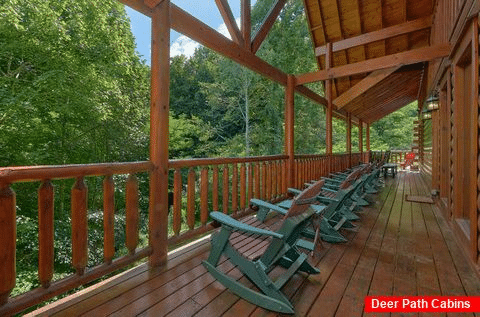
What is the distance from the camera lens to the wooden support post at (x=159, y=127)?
2.31 metres

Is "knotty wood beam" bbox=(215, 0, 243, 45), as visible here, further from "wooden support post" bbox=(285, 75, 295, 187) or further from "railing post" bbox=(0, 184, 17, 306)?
"railing post" bbox=(0, 184, 17, 306)

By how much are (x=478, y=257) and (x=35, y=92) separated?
10559mm

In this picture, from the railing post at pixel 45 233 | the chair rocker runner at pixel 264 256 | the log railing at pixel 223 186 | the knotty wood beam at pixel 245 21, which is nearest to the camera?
the railing post at pixel 45 233

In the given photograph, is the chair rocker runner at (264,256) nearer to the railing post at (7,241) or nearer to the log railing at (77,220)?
the log railing at (77,220)

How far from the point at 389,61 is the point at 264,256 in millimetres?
4582

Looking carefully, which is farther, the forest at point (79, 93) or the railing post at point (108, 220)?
the forest at point (79, 93)

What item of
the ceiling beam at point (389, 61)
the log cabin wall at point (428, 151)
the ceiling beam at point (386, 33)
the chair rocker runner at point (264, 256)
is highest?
the ceiling beam at point (386, 33)

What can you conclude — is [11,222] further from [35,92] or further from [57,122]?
[57,122]

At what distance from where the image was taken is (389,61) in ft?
15.8

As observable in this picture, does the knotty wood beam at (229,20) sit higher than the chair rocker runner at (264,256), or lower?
higher

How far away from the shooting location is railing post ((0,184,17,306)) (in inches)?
55.6

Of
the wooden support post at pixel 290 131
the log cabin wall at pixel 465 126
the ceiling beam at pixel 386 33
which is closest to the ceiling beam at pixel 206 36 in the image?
the wooden support post at pixel 290 131

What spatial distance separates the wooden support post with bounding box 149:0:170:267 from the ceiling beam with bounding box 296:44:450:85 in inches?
137

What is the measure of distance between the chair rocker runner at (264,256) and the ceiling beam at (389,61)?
363 centimetres
